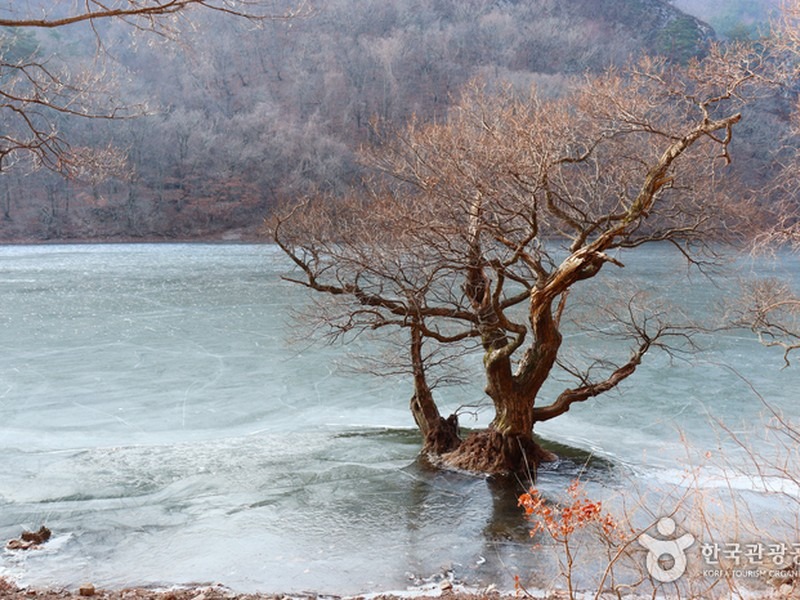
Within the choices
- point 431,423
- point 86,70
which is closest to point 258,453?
point 431,423

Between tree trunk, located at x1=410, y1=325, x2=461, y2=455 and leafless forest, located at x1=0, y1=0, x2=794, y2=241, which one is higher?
leafless forest, located at x1=0, y1=0, x2=794, y2=241

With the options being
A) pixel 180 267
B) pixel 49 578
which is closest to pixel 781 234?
pixel 49 578

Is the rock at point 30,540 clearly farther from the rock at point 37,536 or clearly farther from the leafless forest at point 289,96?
the leafless forest at point 289,96

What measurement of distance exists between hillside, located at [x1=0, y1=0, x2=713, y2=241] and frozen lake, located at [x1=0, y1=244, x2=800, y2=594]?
107 feet

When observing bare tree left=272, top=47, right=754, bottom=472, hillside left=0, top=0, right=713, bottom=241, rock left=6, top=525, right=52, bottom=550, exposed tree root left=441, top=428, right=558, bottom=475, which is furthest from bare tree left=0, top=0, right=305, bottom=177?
hillside left=0, top=0, right=713, bottom=241

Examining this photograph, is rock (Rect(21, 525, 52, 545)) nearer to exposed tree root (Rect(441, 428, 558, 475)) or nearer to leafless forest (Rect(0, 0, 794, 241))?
exposed tree root (Rect(441, 428, 558, 475))

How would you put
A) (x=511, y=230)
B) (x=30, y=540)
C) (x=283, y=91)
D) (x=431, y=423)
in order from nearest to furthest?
1. (x=30, y=540)
2. (x=511, y=230)
3. (x=431, y=423)
4. (x=283, y=91)

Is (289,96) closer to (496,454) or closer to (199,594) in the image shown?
(496,454)

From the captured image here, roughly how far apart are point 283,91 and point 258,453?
8531 cm

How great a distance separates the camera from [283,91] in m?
92.4

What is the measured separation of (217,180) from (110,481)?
6362 centimetres

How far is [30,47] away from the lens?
201 ft

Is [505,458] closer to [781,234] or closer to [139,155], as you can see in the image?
[781,234]

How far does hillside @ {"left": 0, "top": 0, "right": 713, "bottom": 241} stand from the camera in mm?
66562
